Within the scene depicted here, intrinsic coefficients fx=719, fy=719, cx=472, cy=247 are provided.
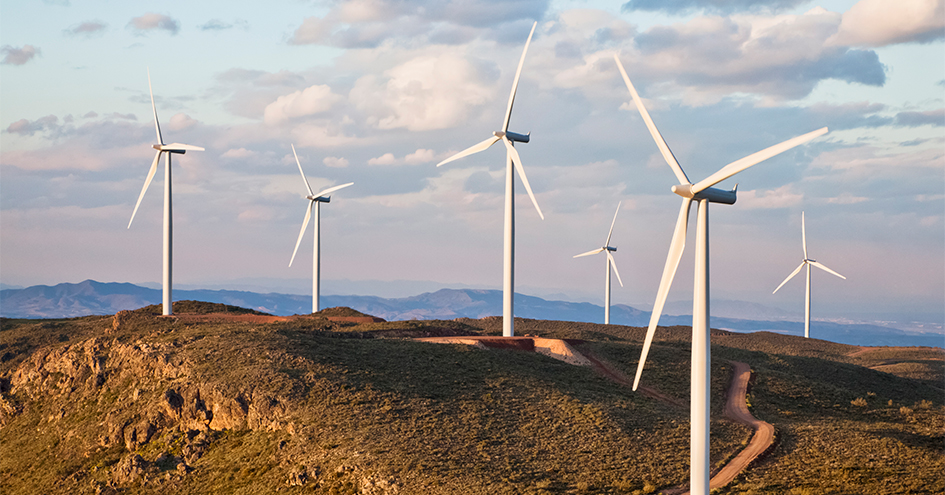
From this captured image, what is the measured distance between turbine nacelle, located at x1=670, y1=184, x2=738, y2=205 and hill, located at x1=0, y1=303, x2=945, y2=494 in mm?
15785

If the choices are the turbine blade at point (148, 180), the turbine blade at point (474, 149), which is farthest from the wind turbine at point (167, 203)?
the turbine blade at point (474, 149)

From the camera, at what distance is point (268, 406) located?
158ft

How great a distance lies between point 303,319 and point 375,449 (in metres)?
52.4

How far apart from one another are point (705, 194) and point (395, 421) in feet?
83.7

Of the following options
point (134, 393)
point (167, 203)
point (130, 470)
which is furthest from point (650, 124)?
point (167, 203)

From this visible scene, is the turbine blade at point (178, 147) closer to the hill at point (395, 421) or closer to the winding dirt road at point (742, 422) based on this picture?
the hill at point (395, 421)

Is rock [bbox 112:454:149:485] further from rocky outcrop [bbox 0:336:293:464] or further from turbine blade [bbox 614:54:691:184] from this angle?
turbine blade [bbox 614:54:691:184]

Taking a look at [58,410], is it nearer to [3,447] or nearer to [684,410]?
[3,447]

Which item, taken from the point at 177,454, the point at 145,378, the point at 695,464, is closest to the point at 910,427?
the point at 695,464

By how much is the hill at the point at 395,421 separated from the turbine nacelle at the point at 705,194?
15.8 m

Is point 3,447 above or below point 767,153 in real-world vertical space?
below

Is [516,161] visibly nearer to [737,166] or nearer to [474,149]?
[474,149]

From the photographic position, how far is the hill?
3925 cm

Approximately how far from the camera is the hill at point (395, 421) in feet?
129
